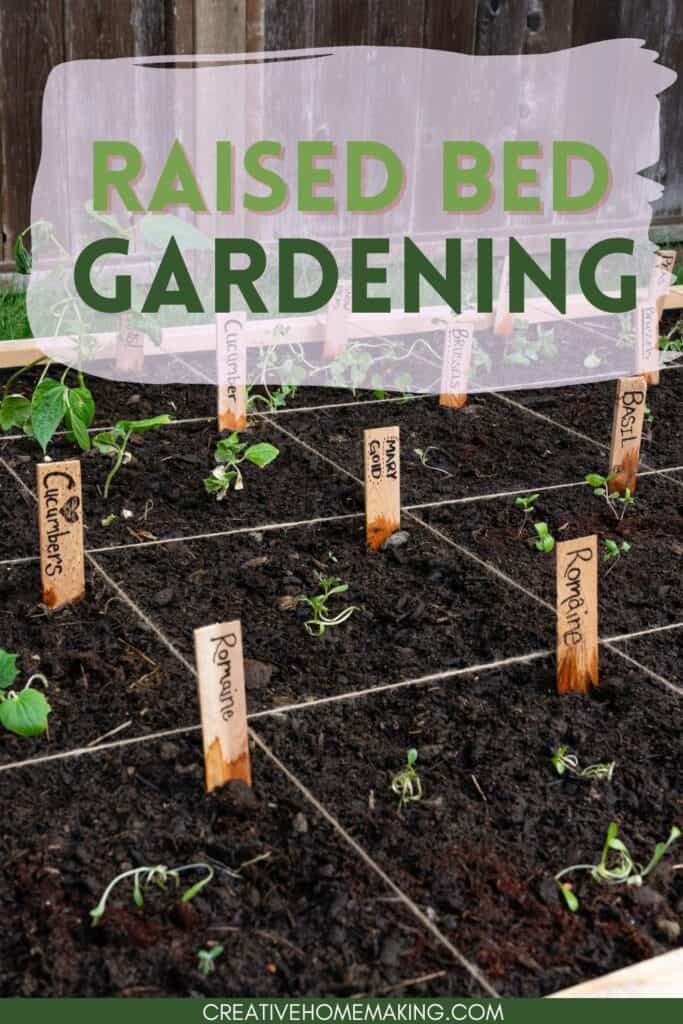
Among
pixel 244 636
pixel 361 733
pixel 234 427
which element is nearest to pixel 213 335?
pixel 234 427

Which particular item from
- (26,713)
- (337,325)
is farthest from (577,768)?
(337,325)

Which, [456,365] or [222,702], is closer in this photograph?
[222,702]

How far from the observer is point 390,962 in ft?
5.03

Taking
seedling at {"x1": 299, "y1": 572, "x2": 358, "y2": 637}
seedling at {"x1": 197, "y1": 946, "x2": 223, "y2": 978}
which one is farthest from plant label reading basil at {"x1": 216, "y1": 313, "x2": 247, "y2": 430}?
seedling at {"x1": 197, "y1": 946, "x2": 223, "y2": 978}

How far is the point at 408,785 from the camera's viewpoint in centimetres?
185

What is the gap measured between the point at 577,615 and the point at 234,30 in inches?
116

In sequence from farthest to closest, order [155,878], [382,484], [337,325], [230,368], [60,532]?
[337,325]
[230,368]
[382,484]
[60,532]
[155,878]

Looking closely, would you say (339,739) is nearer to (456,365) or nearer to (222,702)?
(222,702)

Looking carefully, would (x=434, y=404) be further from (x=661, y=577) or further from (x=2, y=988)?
(x=2, y=988)

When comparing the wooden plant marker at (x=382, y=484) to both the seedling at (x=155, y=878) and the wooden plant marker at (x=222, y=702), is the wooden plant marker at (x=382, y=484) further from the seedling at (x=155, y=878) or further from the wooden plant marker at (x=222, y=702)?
the seedling at (x=155, y=878)

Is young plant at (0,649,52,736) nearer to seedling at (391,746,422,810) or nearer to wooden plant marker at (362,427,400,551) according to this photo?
seedling at (391,746,422,810)

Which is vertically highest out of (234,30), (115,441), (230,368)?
(234,30)

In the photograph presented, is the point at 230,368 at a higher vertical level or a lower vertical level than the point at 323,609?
higher

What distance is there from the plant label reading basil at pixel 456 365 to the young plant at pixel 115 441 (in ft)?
2.92
